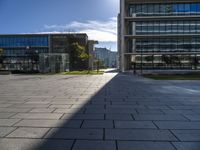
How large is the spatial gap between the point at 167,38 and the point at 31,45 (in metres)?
38.9

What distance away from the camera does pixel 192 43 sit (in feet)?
191

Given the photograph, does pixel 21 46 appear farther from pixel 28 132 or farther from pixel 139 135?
pixel 139 135

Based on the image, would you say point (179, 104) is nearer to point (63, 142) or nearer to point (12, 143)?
point (63, 142)

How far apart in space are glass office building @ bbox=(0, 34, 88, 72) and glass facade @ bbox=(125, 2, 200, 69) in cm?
2127

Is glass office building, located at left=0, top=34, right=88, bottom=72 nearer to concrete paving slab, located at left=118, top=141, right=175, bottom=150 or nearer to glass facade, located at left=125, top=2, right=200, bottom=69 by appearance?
glass facade, located at left=125, top=2, right=200, bottom=69

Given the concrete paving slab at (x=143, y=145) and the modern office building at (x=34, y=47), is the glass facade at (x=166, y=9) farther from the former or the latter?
the concrete paving slab at (x=143, y=145)

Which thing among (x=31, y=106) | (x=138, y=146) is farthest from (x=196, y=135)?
(x=31, y=106)

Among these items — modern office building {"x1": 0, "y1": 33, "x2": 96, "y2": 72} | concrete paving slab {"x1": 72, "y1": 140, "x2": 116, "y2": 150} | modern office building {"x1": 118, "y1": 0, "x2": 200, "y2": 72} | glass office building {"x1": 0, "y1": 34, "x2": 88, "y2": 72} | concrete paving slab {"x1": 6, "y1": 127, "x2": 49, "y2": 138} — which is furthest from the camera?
glass office building {"x1": 0, "y1": 34, "x2": 88, "y2": 72}

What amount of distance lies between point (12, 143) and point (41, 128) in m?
1.23

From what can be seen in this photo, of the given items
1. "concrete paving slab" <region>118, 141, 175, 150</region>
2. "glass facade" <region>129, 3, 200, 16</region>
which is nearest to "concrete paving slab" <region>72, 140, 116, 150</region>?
"concrete paving slab" <region>118, 141, 175, 150</region>

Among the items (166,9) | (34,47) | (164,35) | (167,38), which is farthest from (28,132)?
(34,47)

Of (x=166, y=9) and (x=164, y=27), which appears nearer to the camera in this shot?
(x=164, y=27)

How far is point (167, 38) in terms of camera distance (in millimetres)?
58312

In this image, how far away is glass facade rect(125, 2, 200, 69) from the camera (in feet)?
190
